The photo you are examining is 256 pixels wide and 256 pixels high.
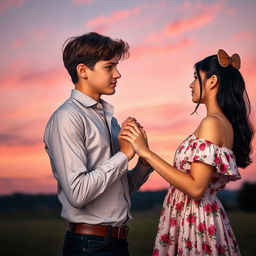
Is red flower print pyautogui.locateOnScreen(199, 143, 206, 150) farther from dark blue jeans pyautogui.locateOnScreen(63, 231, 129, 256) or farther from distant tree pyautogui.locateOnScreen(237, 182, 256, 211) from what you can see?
distant tree pyautogui.locateOnScreen(237, 182, 256, 211)

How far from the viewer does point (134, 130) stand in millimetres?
3387

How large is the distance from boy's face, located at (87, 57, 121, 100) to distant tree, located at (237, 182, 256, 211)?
17.5 metres

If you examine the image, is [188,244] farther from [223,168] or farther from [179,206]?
[223,168]

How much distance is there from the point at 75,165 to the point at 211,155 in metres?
1.05

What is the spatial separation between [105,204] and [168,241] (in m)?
0.78

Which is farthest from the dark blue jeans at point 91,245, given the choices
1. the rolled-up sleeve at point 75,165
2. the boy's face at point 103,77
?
the boy's face at point 103,77

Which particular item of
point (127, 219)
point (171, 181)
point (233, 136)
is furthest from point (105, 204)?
point (233, 136)

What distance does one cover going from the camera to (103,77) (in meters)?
3.44

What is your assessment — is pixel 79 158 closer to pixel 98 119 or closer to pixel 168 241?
pixel 98 119

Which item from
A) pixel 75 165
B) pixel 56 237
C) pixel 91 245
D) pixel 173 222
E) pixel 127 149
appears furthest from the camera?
pixel 56 237

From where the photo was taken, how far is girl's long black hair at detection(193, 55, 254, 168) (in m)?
3.65

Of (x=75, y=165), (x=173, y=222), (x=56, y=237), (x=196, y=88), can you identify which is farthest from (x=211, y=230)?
(x=56, y=237)

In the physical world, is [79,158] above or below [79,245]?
above

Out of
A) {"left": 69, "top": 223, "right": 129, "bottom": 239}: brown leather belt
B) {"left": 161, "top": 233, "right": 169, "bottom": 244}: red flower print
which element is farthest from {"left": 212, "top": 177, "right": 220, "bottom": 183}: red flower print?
{"left": 69, "top": 223, "right": 129, "bottom": 239}: brown leather belt
